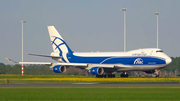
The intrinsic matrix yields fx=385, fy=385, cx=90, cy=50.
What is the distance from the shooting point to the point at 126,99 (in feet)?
87.3

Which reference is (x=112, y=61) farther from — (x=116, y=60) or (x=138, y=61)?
(x=138, y=61)

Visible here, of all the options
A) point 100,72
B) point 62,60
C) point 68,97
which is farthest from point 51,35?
point 68,97

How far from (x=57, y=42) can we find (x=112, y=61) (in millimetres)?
16376

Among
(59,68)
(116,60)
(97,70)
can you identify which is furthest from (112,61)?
(59,68)

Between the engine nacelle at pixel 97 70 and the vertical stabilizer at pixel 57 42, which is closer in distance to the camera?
the engine nacelle at pixel 97 70

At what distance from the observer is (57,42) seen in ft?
270

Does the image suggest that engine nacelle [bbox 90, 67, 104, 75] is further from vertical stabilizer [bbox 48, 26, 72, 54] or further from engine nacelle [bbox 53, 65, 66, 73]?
vertical stabilizer [bbox 48, 26, 72, 54]

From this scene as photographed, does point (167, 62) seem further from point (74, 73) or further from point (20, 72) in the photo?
point (20, 72)

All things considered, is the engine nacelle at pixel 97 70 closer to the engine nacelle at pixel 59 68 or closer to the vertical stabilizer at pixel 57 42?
the engine nacelle at pixel 59 68

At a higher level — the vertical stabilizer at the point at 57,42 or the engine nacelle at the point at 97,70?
the vertical stabilizer at the point at 57,42

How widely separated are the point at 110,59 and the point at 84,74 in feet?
55.9

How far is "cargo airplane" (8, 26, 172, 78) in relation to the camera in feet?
218

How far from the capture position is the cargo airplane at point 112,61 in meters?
66.3

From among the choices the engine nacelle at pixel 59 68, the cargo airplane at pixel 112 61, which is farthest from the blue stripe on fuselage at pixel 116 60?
the engine nacelle at pixel 59 68
